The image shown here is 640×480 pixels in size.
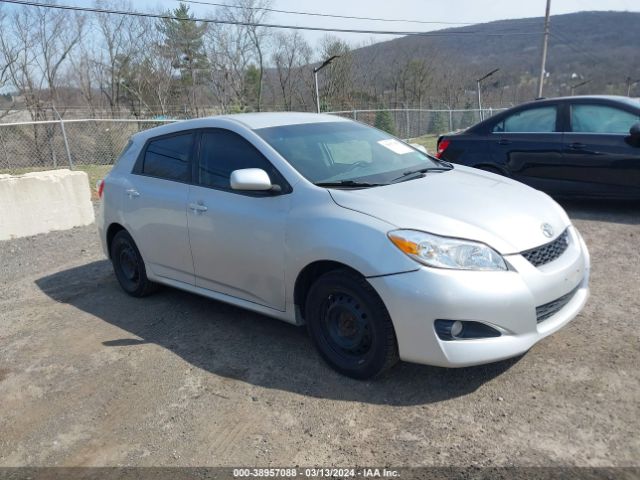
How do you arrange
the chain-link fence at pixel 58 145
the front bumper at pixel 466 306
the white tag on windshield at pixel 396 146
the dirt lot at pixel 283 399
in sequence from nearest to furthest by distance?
the dirt lot at pixel 283 399
the front bumper at pixel 466 306
the white tag on windshield at pixel 396 146
the chain-link fence at pixel 58 145

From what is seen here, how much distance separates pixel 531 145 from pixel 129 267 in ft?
17.6

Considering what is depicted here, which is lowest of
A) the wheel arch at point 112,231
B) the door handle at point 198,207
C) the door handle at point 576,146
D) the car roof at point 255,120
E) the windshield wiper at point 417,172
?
the wheel arch at point 112,231

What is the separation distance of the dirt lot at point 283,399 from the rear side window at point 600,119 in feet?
9.16

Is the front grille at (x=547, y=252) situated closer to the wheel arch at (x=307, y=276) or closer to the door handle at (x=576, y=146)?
the wheel arch at (x=307, y=276)

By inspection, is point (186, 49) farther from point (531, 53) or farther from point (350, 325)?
point (531, 53)

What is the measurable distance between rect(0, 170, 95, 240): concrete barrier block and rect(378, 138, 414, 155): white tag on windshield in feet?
19.5

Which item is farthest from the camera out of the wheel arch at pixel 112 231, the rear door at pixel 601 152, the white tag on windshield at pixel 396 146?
the rear door at pixel 601 152

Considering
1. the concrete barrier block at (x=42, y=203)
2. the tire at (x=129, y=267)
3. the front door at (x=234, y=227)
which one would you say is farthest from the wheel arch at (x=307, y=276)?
the concrete barrier block at (x=42, y=203)

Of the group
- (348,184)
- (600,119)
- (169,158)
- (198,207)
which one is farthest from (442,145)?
(198,207)

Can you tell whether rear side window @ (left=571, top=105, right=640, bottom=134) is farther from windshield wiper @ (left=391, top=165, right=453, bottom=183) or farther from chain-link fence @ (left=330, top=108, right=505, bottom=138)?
chain-link fence @ (left=330, top=108, right=505, bottom=138)

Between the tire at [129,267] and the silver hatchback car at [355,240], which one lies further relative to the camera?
the tire at [129,267]

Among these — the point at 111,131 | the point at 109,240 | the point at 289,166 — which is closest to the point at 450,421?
the point at 289,166

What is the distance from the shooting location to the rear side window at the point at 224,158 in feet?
12.5

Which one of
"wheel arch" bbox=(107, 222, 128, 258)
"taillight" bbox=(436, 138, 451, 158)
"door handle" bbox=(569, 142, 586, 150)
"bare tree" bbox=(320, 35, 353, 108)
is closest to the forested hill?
"bare tree" bbox=(320, 35, 353, 108)
